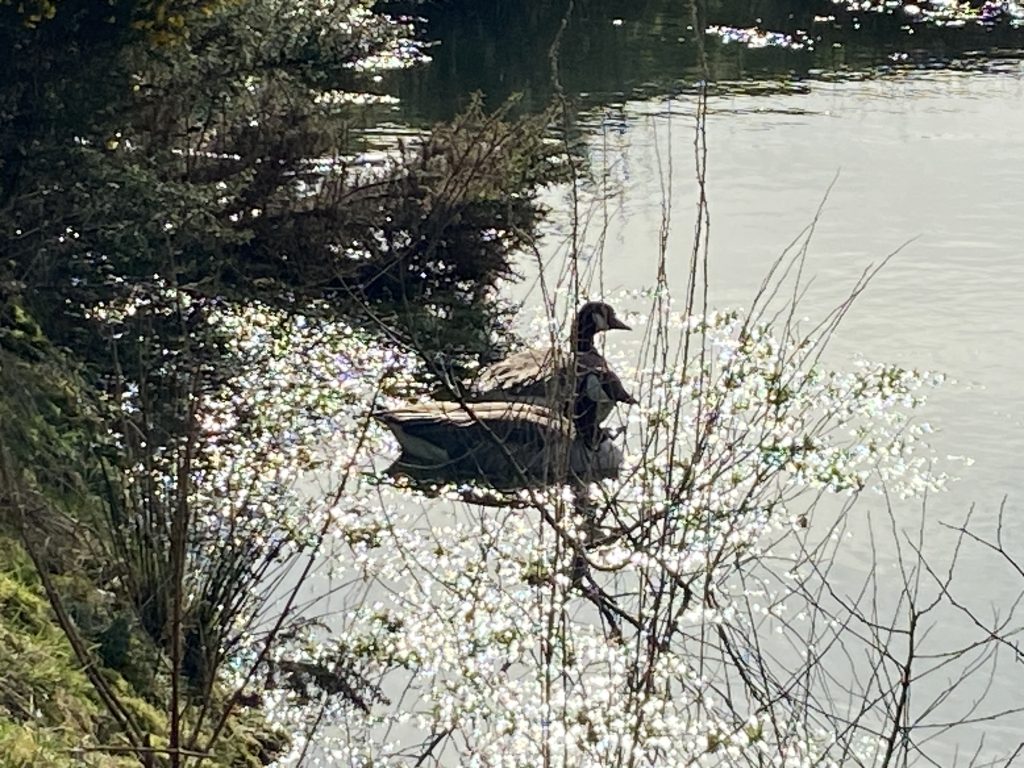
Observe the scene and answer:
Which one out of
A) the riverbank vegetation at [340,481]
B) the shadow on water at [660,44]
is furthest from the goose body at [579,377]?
the shadow on water at [660,44]

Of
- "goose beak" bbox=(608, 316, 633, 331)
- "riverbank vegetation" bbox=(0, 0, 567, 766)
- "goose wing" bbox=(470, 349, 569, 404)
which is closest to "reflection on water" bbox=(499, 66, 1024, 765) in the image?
"goose beak" bbox=(608, 316, 633, 331)

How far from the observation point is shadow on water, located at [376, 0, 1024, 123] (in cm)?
2006

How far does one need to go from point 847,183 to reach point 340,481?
8.75 metres

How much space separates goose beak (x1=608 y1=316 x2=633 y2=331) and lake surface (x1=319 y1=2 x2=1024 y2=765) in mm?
435

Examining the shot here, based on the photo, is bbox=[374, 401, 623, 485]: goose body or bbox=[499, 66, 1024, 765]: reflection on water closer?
bbox=[374, 401, 623, 485]: goose body

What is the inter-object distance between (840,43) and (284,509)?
17614 mm

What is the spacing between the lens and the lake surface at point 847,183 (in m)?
8.64

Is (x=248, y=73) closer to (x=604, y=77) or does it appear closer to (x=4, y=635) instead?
(x=4, y=635)

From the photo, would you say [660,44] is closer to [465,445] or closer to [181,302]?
[465,445]

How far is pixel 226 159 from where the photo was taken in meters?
10.4

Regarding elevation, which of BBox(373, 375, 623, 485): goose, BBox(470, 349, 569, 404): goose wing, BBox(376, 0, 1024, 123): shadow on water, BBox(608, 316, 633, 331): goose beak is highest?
BBox(376, 0, 1024, 123): shadow on water

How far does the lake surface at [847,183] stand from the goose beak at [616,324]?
1.43 ft

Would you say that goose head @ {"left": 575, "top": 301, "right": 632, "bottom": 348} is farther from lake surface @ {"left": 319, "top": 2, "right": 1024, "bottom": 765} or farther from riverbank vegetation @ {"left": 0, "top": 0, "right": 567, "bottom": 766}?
riverbank vegetation @ {"left": 0, "top": 0, "right": 567, "bottom": 766}

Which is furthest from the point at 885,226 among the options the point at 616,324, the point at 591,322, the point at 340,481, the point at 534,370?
the point at 340,481
